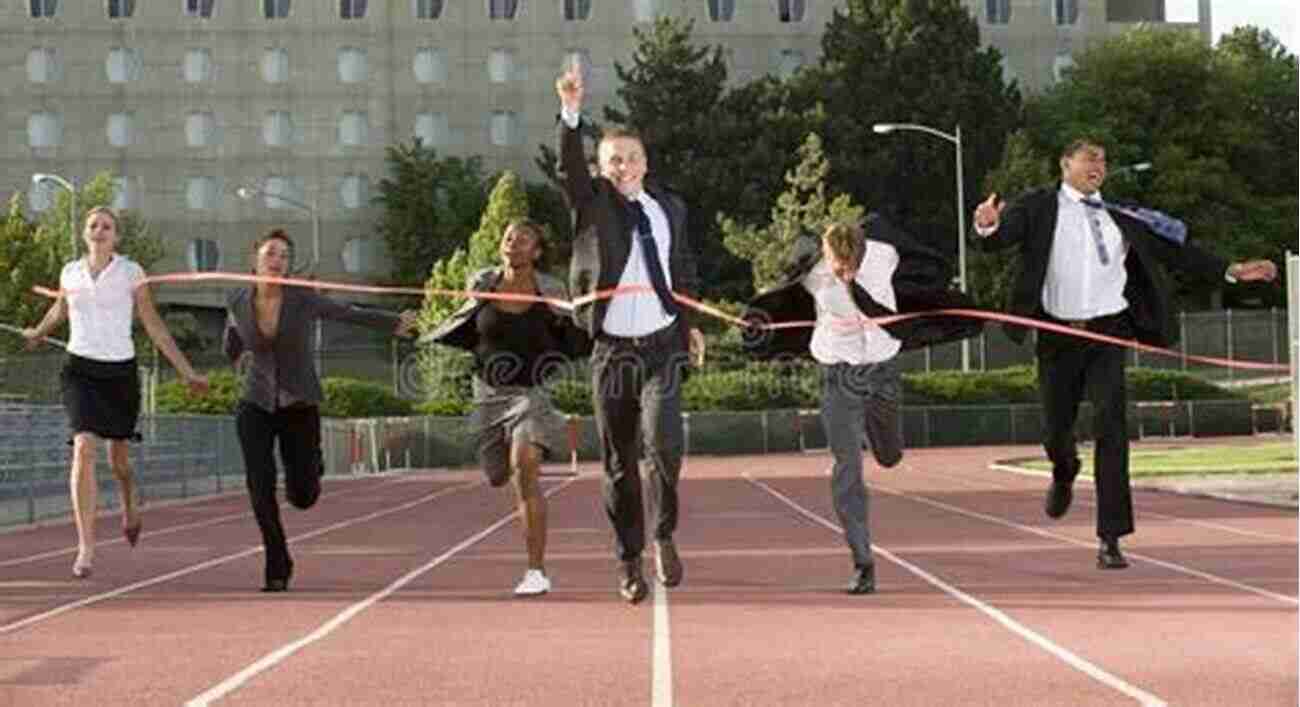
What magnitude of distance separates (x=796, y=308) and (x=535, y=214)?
7476cm

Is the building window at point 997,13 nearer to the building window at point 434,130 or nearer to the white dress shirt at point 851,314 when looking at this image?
the building window at point 434,130

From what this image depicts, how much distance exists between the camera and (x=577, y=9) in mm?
89000

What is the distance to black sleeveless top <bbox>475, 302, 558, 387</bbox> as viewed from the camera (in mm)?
11211

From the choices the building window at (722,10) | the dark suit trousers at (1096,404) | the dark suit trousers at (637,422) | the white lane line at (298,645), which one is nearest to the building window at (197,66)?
the building window at (722,10)

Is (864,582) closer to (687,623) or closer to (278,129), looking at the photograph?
(687,623)

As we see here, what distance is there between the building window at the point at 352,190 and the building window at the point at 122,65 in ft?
29.0

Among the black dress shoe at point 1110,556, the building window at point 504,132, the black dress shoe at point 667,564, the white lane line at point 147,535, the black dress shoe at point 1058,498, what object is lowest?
the white lane line at point 147,535

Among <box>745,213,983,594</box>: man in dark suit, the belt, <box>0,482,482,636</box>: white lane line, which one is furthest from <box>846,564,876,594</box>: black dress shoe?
<box>0,482,482,636</box>: white lane line

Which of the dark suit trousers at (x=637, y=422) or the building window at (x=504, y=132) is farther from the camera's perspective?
the building window at (x=504, y=132)

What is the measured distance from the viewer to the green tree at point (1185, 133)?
84.8 m

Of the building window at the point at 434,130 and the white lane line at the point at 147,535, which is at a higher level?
the building window at the point at 434,130

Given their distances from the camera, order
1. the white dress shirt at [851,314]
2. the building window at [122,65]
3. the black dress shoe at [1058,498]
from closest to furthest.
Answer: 1. the white dress shirt at [851,314]
2. the black dress shoe at [1058,498]
3. the building window at [122,65]

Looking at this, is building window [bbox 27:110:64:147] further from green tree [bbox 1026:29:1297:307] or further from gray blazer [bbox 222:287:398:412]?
gray blazer [bbox 222:287:398:412]

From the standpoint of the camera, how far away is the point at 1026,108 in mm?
87500
